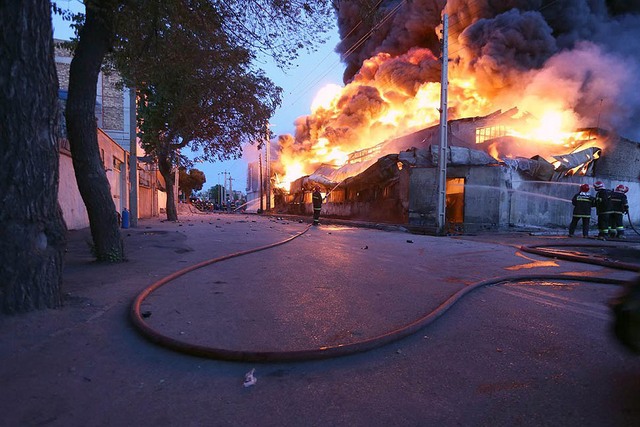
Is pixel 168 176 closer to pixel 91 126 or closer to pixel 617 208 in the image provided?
pixel 91 126

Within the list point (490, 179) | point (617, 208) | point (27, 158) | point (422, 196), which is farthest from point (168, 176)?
point (617, 208)

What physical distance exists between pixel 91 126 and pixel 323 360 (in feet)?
17.7

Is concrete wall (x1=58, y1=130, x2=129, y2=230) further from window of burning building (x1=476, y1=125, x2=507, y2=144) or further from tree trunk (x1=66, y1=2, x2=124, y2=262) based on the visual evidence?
window of burning building (x1=476, y1=125, x2=507, y2=144)

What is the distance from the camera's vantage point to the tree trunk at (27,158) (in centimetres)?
333

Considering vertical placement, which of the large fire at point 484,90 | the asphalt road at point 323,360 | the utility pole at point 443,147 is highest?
the large fire at point 484,90

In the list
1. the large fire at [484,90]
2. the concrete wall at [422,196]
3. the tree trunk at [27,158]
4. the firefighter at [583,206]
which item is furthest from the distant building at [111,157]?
the firefighter at [583,206]

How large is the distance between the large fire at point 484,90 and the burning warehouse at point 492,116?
0.29ft

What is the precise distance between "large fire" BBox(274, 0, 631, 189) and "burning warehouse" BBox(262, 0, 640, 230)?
89mm

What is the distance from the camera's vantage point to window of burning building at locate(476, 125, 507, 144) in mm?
21062

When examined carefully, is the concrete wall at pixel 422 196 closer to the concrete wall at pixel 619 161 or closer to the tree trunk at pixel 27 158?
the concrete wall at pixel 619 161

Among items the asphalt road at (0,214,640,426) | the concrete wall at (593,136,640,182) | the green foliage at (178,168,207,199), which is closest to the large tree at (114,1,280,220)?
the asphalt road at (0,214,640,426)

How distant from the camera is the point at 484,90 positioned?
2734cm

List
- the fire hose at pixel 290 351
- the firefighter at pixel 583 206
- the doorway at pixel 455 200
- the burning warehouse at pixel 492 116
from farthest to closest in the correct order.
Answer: the doorway at pixel 455 200 → the burning warehouse at pixel 492 116 → the firefighter at pixel 583 206 → the fire hose at pixel 290 351

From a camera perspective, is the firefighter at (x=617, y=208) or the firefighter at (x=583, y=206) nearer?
the firefighter at (x=617, y=208)
